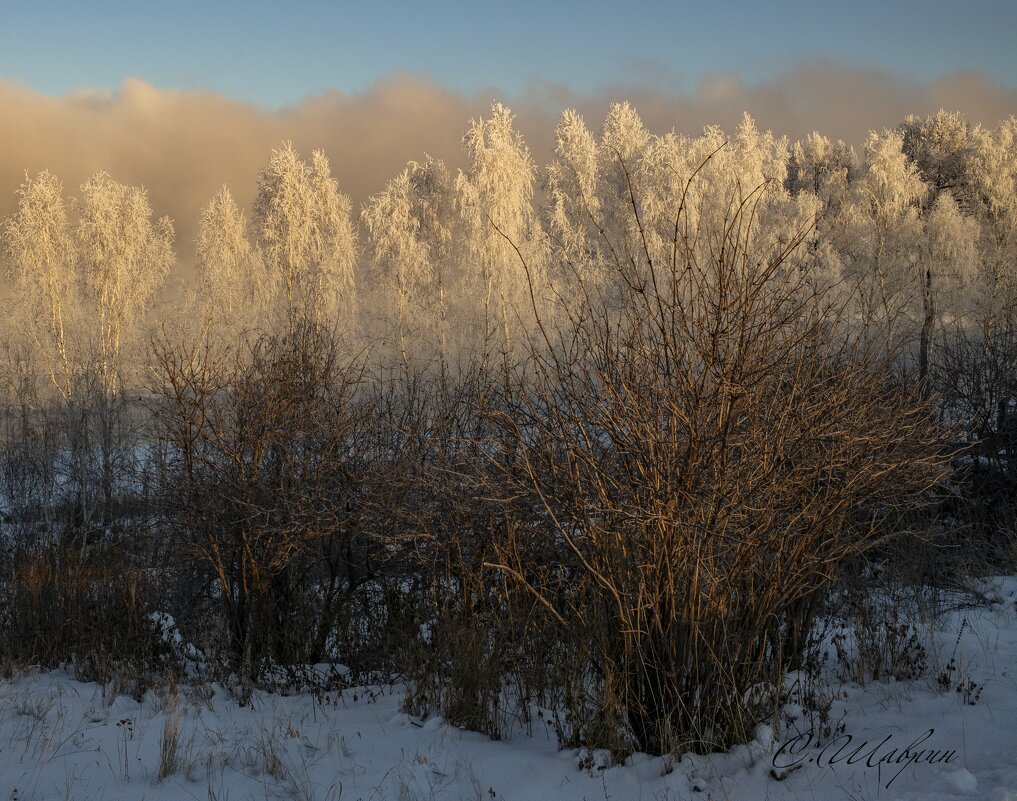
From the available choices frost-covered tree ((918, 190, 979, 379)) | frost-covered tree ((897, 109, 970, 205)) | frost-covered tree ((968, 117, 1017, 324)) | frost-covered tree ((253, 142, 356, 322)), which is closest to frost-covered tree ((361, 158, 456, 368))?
frost-covered tree ((253, 142, 356, 322))

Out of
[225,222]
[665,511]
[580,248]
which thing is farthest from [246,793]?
[225,222]

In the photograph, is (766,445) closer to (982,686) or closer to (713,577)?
(713,577)

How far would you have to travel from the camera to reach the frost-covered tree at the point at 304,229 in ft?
84.7

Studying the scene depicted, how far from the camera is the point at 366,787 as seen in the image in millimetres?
4609

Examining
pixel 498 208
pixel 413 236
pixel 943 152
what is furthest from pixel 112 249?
pixel 943 152

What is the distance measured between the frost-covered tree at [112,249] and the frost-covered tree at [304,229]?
3631 millimetres

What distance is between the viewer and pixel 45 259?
23.8 m

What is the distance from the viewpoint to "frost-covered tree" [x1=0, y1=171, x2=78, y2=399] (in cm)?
2355

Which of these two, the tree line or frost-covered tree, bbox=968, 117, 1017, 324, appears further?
frost-covered tree, bbox=968, 117, 1017, 324

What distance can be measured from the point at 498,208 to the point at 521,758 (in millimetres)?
20969

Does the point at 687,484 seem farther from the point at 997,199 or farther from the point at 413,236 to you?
the point at 997,199

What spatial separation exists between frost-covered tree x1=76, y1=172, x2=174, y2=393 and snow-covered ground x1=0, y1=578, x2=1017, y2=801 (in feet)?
66.8

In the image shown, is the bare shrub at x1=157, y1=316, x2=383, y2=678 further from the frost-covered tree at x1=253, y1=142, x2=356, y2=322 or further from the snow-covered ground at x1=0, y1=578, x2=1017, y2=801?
the frost-covered tree at x1=253, y1=142, x2=356, y2=322
